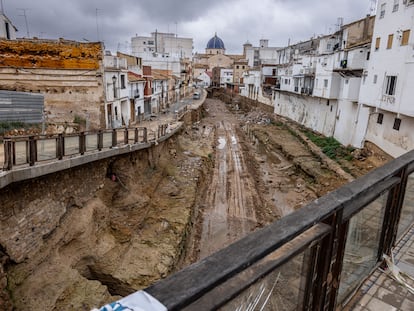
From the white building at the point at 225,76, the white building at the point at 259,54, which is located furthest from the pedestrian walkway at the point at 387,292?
the white building at the point at 259,54

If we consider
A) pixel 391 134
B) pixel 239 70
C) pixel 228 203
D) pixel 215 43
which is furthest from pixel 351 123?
pixel 215 43

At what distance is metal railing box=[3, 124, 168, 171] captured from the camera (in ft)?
31.0

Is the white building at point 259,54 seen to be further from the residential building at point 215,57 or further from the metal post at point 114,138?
the metal post at point 114,138

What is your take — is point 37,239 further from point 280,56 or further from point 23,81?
point 280,56

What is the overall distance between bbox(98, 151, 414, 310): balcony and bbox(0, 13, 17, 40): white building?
28985mm

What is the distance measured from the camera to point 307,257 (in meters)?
2.03

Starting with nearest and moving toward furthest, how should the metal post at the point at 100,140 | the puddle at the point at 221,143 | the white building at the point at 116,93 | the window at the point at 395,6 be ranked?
the metal post at the point at 100,140 < the window at the point at 395,6 < the white building at the point at 116,93 < the puddle at the point at 221,143

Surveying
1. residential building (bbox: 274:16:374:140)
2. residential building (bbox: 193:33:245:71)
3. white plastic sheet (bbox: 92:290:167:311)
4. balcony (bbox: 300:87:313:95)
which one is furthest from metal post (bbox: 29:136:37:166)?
residential building (bbox: 193:33:245:71)

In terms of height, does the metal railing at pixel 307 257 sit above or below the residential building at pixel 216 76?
below

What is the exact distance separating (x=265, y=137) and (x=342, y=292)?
37475mm

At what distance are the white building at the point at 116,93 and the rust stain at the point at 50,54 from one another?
145cm

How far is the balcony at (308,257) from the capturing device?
1321mm

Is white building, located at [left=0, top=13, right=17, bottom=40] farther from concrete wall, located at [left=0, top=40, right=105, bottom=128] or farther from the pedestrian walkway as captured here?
the pedestrian walkway

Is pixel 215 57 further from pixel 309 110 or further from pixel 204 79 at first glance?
pixel 309 110
